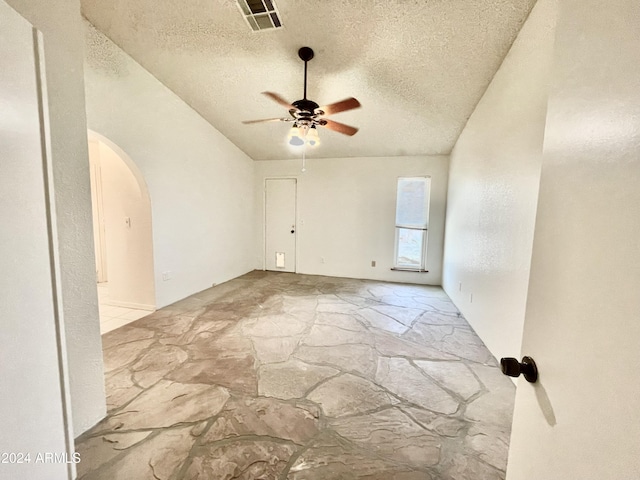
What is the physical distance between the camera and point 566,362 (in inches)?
22.3

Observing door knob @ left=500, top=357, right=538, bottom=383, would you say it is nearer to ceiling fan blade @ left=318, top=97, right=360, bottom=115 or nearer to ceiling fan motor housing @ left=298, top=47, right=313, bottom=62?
ceiling fan blade @ left=318, top=97, right=360, bottom=115

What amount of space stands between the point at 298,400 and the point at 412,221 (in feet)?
12.9

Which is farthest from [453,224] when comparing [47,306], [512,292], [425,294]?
[47,306]

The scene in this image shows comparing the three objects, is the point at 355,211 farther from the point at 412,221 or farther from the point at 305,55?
the point at 305,55

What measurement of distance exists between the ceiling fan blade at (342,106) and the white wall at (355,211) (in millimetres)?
2552

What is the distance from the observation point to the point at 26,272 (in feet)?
2.64

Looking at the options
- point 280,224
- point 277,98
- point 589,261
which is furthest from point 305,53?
point 280,224

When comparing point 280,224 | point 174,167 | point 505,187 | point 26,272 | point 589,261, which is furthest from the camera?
point 280,224

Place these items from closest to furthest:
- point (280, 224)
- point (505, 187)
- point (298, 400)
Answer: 1. point (298, 400)
2. point (505, 187)
3. point (280, 224)

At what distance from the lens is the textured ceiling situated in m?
2.20

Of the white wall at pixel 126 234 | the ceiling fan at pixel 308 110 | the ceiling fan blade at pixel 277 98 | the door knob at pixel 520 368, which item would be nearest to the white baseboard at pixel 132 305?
the white wall at pixel 126 234

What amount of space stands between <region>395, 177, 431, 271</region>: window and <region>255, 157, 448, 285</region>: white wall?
10 cm

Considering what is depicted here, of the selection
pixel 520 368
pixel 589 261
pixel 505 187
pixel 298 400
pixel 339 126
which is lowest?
pixel 298 400

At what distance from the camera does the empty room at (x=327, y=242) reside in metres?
0.55
